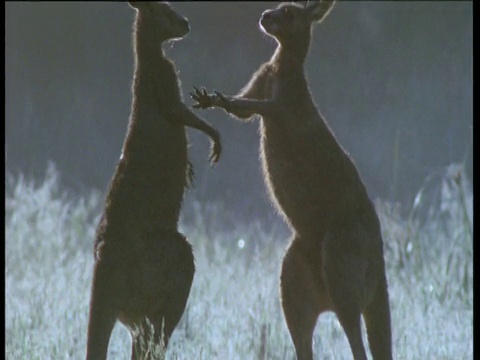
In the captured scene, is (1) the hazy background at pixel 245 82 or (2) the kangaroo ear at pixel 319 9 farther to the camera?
(1) the hazy background at pixel 245 82

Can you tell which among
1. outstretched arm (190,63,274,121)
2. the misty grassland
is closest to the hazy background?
the misty grassland

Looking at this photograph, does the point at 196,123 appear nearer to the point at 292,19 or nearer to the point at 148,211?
the point at 148,211

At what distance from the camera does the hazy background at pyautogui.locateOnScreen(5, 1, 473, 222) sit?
32.4 ft

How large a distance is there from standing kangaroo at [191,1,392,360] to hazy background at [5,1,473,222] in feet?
7.25

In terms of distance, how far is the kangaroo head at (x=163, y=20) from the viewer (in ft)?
22.2

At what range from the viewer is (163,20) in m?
6.77

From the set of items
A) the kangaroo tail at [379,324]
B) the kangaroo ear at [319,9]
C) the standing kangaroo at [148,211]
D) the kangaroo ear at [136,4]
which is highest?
the kangaroo ear at [319,9]

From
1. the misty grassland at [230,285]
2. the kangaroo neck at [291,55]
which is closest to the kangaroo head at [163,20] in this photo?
the kangaroo neck at [291,55]

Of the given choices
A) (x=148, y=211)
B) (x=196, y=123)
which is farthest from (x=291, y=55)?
(x=148, y=211)

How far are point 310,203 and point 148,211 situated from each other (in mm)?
906

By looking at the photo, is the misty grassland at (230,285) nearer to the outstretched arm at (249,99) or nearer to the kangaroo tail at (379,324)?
the kangaroo tail at (379,324)

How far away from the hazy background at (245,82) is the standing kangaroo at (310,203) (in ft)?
7.25

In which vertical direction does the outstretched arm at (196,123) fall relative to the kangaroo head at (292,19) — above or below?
below

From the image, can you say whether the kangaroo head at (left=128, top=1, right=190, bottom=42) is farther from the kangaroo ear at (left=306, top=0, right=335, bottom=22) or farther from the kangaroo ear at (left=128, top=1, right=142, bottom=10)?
the kangaroo ear at (left=306, top=0, right=335, bottom=22)
